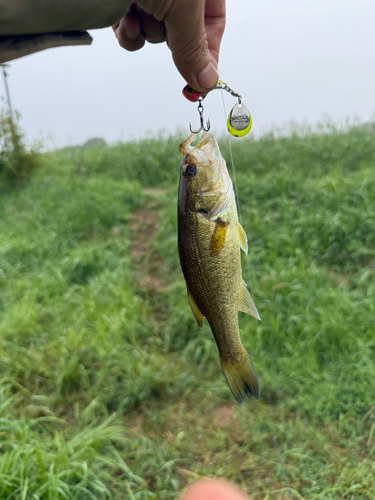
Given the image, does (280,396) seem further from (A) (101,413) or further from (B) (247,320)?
(A) (101,413)

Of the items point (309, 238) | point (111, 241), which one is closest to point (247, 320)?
point (309, 238)

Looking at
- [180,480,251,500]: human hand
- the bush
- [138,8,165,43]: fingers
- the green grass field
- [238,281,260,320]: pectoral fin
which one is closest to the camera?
[180,480,251,500]: human hand

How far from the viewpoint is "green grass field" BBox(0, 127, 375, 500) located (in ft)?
8.37

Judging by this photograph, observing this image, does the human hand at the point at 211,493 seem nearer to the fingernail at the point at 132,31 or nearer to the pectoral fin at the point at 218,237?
the pectoral fin at the point at 218,237

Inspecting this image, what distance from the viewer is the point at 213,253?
4.51 feet

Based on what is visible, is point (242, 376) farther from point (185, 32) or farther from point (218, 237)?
point (185, 32)

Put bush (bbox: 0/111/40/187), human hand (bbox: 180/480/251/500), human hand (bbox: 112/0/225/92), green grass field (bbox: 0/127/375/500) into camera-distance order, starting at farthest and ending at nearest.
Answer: bush (bbox: 0/111/40/187) < green grass field (bbox: 0/127/375/500) < human hand (bbox: 112/0/225/92) < human hand (bbox: 180/480/251/500)

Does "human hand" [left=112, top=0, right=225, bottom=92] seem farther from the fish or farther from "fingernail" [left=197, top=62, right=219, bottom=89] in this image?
the fish

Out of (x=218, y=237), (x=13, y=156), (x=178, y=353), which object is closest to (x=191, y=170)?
(x=218, y=237)

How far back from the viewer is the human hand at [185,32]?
53.0 inches

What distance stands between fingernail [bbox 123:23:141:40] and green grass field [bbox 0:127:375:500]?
2.28 meters

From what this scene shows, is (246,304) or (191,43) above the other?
(191,43)

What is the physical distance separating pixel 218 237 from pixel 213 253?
2.4 inches

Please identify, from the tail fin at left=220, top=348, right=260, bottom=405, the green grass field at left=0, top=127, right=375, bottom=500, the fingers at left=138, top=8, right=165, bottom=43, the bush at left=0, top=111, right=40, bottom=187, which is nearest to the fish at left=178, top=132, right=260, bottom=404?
the tail fin at left=220, top=348, right=260, bottom=405
